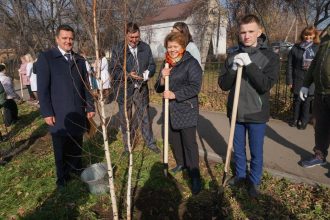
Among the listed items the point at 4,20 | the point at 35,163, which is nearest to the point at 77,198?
the point at 35,163

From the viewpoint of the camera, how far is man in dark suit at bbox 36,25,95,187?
10.9 ft

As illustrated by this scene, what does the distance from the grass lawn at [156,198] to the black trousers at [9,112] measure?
3261mm

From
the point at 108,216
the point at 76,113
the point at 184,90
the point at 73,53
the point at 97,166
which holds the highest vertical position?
the point at 73,53

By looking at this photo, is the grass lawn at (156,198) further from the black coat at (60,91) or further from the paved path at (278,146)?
the black coat at (60,91)

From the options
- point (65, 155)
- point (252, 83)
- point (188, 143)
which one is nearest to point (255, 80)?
point (252, 83)

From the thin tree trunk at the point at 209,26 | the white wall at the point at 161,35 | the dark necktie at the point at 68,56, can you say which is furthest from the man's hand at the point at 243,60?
the white wall at the point at 161,35

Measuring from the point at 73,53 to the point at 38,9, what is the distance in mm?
5407

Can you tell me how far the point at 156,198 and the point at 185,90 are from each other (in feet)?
4.12

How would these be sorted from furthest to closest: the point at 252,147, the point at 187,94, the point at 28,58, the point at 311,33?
the point at 28,58 → the point at 311,33 → the point at 187,94 → the point at 252,147

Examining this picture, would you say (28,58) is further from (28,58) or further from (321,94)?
(321,94)

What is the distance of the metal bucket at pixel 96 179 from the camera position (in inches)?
135

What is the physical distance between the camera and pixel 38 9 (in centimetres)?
792

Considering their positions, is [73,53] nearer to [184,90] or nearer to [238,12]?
[184,90]

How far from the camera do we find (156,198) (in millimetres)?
3367
